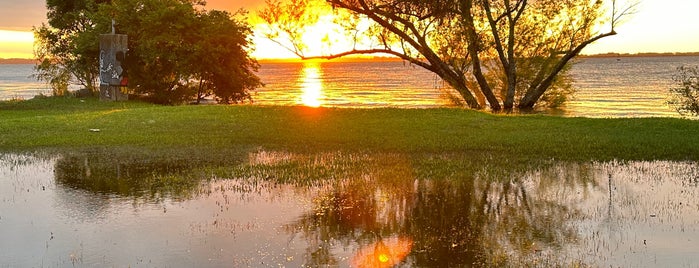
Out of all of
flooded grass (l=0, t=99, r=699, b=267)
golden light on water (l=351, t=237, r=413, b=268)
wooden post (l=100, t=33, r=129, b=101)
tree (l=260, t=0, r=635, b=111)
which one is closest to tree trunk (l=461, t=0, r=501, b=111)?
tree (l=260, t=0, r=635, b=111)

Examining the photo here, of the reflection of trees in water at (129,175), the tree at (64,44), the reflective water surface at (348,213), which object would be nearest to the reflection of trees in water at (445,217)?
the reflective water surface at (348,213)

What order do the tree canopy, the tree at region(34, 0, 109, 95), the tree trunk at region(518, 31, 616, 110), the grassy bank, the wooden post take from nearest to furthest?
the grassy bank < the tree trunk at region(518, 31, 616, 110) < the wooden post < the tree canopy < the tree at region(34, 0, 109, 95)

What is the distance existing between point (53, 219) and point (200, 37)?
115 feet

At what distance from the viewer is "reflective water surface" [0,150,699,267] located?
9930 millimetres

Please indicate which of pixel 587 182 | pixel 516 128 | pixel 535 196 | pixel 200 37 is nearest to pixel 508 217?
pixel 535 196

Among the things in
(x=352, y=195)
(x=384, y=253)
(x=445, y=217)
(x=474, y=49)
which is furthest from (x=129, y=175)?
(x=474, y=49)

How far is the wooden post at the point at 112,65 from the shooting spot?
42.5 m

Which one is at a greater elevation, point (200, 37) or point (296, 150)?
point (200, 37)

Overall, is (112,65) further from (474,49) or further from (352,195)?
(352,195)

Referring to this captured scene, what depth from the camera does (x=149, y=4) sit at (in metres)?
46.5

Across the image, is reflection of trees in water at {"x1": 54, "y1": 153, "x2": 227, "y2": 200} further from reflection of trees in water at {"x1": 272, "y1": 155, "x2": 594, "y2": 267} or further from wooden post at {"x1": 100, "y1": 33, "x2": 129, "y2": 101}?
wooden post at {"x1": 100, "y1": 33, "x2": 129, "y2": 101}

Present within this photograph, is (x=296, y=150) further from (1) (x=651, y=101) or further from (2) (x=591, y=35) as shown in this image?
(1) (x=651, y=101)

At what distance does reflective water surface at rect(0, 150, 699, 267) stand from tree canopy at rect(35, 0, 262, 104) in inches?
1053

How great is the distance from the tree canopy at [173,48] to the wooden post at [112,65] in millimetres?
818
